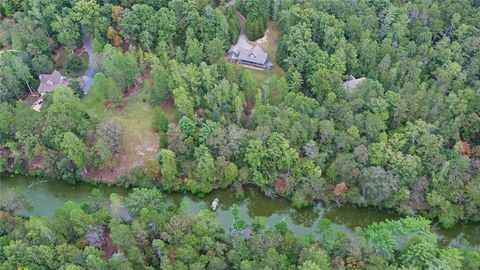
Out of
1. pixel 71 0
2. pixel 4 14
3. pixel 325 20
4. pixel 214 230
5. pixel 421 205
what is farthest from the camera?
pixel 4 14

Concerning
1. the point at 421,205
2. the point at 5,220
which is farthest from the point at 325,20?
the point at 5,220

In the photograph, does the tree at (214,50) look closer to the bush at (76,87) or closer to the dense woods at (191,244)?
the bush at (76,87)

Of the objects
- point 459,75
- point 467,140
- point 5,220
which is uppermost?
point 459,75

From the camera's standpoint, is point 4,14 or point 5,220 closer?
point 5,220

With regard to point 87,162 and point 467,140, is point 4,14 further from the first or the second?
point 467,140

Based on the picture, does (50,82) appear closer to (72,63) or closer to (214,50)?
(72,63)

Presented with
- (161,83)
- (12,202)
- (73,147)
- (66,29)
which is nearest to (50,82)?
(66,29)

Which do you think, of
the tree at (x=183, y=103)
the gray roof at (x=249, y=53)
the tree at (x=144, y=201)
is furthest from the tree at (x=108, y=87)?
the gray roof at (x=249, y=53)
